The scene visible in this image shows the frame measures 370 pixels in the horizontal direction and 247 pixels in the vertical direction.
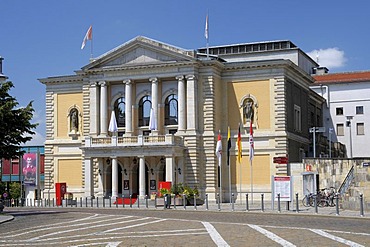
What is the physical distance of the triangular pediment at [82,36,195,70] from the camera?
2501 inches

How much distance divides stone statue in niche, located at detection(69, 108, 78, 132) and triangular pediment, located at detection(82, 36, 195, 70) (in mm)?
5616

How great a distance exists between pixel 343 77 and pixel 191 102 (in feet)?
105

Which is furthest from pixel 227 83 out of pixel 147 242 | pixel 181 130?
pixel 147 242

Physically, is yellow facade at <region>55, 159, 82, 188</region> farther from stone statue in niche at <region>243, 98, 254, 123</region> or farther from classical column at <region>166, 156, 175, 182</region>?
stone statue in niche at <region>243, 98, 254, 123</region>

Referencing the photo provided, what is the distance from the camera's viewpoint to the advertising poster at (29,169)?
260 feet

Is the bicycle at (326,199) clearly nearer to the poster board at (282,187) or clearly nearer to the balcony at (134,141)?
the poster board at (282,187)

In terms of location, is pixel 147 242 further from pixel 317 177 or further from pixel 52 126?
pixel 52 126

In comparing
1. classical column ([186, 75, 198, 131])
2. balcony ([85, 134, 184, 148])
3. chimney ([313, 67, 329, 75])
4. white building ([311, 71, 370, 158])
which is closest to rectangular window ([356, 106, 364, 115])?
white building ([311, 71, 370, 158])

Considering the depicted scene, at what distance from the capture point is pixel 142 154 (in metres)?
62.0

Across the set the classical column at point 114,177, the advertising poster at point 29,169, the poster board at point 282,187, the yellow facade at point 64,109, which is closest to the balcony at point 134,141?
the classical column at point 114,177

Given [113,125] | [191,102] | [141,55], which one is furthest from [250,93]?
[113,125]

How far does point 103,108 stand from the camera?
2613 inches

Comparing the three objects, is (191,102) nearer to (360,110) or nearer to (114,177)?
(114,177)

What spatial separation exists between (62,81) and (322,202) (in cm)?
3449
